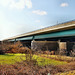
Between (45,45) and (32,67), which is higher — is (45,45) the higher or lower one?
the higher one

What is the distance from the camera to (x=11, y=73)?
21.0 ft

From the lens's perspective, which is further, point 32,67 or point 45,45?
point 45,45

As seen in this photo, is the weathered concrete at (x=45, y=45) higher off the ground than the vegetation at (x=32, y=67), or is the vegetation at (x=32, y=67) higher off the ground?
the weathered concrete at (x=45, y=45)

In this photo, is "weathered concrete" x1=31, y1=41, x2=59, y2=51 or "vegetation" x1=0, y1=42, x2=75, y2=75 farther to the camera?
"weathered concrete" x1=31, y1=41, x2=59, y2=51

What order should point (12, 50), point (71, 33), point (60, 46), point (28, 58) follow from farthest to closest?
point (60, 46) < point (12, 50) < point (71, 33) < point (28, 58)

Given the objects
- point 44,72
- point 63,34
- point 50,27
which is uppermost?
point 50,27

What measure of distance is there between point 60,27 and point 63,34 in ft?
7.69

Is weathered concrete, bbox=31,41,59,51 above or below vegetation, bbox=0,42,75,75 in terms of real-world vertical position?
above

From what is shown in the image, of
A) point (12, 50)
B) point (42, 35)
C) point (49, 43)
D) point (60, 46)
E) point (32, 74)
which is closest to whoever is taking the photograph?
point (32, 74)

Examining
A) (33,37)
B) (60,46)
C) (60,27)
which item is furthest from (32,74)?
(33,37)

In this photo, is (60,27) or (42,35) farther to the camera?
(42,35)

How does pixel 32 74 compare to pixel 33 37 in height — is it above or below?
below

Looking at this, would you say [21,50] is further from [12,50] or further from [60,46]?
[60,46]

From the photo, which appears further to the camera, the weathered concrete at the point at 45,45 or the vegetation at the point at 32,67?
the weathered concrete at the point at 45,45
